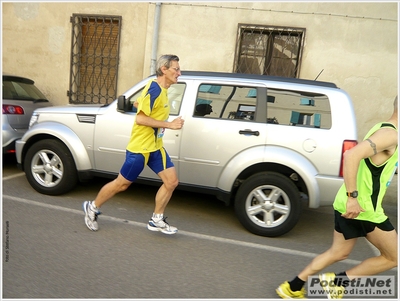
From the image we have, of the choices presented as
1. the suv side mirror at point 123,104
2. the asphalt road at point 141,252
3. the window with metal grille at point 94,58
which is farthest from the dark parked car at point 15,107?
the window with metal grille at point 94,58

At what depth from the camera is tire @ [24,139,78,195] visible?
4.81 meters

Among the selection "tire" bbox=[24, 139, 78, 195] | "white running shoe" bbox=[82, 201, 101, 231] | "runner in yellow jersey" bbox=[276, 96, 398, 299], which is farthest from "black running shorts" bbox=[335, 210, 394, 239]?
"tire" bbox=[24, 139, 78, 195]

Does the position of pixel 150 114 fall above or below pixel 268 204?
above

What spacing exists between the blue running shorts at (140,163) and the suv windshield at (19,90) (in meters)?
3.33

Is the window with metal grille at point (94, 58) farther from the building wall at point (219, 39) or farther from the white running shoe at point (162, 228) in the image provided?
the white running shoe at point (162, 228)

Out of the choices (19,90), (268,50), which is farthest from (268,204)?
(268,50)

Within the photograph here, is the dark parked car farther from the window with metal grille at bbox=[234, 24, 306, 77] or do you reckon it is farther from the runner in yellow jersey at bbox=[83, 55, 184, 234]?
the window with metal grille at bbox=[234, 24, 306, 77]

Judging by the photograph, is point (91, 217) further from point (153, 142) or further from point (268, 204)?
point (268, 204)

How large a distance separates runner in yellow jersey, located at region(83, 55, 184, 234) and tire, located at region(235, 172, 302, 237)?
2.68 ft

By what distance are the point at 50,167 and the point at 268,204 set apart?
2.78m

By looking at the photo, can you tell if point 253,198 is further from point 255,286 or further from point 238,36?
point 238,36

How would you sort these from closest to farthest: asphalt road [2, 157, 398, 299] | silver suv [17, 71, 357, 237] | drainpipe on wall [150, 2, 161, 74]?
1. asphalt road [2, 157, 398, 299]
2. silver suv [17, 71, 357, 237]
3. drainpipe on wall [150, 2, 161, 74]

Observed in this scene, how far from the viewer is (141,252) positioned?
3621 millimetres

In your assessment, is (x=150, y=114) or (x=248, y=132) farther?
(x=248, y=132)
